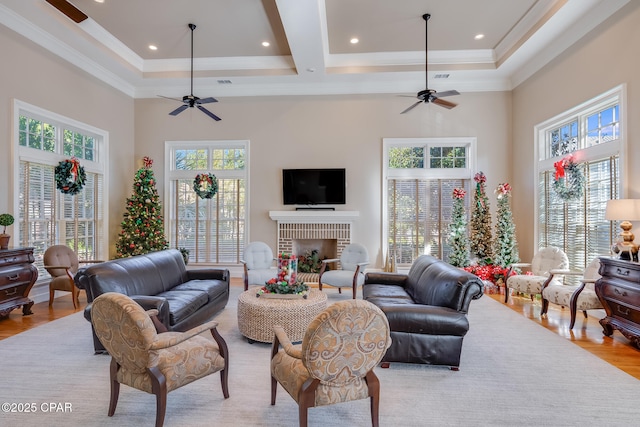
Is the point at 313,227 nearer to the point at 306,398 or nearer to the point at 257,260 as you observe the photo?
the point at 257,260

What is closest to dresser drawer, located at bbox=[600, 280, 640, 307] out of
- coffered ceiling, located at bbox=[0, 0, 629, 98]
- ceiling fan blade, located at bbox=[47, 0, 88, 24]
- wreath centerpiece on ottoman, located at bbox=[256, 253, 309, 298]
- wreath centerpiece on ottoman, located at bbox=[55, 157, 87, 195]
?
wreath centerpiece on ottoman, located at bbox=[256, 253, 309, 298]

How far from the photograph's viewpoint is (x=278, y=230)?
7.04 m

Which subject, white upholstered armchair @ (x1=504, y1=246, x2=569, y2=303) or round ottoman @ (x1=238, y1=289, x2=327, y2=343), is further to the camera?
white upholstered armchair @ (x1=504, y1=246, x2=569, y2=303)

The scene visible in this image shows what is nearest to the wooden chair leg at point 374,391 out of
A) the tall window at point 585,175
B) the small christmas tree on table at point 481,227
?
the tall window at point 585,175

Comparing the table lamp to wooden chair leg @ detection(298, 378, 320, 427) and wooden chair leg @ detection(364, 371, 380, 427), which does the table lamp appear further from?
wooden chair leg @ detection(298, 378, 320, 427)

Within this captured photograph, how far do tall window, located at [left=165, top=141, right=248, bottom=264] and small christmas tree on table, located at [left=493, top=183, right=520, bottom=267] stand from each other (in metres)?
5.21

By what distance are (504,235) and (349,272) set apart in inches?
123

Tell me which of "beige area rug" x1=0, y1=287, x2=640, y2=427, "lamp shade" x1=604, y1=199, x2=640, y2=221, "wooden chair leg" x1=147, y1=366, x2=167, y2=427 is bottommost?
"beige area rug" x1=0, y1=287, x2=640, y2=427

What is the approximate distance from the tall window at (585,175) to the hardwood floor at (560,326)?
1.03 m

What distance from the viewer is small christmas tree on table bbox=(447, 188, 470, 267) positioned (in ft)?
21.1

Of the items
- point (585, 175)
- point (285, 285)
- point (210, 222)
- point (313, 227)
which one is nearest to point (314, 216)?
point (313, 227)

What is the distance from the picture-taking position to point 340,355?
1842mm

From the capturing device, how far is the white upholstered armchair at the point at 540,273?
15.7 ft

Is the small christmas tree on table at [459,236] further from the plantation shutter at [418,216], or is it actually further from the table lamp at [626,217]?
the table lamp at [626,217]
